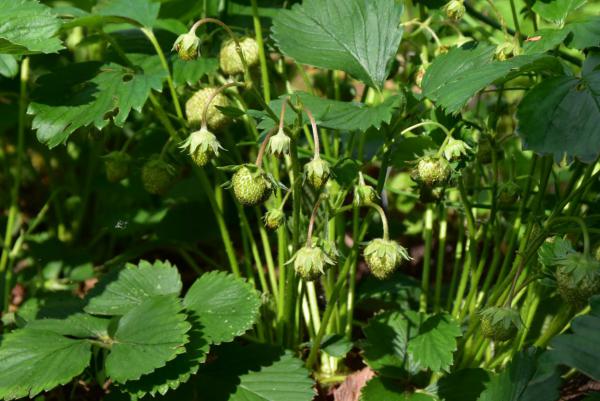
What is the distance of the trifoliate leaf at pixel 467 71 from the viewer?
1227 millimetres

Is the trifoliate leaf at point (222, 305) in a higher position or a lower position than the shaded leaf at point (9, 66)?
lower

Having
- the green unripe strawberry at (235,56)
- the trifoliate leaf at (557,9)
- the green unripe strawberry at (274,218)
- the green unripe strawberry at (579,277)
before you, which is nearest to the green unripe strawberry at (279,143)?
the green unripe strawberry at (274,218)

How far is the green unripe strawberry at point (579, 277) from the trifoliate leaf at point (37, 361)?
77cm

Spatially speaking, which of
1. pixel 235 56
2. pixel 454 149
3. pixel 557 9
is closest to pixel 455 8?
pixel 557 9

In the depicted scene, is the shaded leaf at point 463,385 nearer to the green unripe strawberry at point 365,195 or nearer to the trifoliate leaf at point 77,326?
the green unripe strawberry at point 365,195

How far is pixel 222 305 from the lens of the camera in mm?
1493

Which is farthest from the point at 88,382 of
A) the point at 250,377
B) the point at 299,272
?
the point at 299,272

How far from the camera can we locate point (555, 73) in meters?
1.32

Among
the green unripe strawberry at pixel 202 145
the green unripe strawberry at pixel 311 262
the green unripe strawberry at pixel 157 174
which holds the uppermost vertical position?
the green unripe strawberry at pixel 202 145

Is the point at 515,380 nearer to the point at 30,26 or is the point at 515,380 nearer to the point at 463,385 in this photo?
the point at 463,385

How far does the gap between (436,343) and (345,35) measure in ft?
1.93

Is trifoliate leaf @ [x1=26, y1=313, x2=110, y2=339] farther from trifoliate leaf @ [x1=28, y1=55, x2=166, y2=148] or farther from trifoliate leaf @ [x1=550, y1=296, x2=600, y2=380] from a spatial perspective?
trifoliate leaf @ [x1=550, y1=296, x2=600, y2=380]

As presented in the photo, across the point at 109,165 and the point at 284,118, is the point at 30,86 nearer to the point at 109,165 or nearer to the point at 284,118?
the point at 109,165

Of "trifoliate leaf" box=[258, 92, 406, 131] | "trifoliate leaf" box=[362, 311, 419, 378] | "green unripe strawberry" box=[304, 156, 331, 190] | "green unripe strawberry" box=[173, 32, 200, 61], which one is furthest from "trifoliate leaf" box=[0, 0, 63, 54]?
"trifoliate leaf" box=[362, 311, 419, 378]
